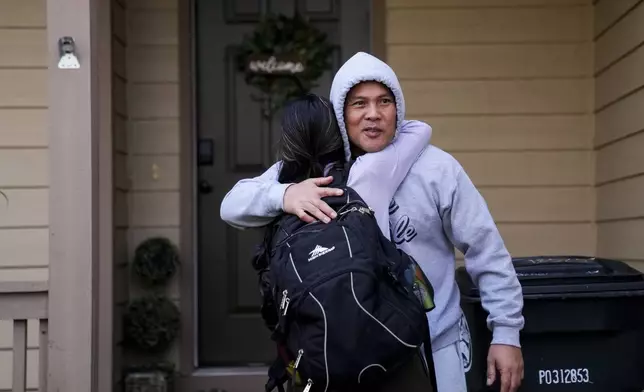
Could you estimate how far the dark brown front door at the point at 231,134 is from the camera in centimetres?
409

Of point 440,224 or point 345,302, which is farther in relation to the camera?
point 440,224

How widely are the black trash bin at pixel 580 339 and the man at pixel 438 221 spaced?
29.8 inches

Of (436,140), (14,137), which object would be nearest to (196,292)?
(14,137)

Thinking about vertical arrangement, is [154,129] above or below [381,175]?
above

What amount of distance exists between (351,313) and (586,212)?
2.76 meters

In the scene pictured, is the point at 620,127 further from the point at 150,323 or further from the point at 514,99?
the point at 150,323

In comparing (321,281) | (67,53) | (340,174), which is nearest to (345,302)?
(321,281)

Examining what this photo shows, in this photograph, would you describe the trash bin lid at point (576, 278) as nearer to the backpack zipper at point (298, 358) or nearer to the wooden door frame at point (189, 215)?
the backpack zipper at point (298, 358)

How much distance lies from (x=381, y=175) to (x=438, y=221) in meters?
0.18

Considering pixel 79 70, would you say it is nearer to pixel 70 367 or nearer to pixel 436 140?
pixel 70 367

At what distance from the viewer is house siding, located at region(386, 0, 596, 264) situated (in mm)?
3936

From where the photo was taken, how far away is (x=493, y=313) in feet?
5.92

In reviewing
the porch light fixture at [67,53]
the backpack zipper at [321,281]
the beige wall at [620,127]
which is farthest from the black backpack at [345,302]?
the beige wall at [620,127]

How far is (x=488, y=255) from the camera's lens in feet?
5.88
